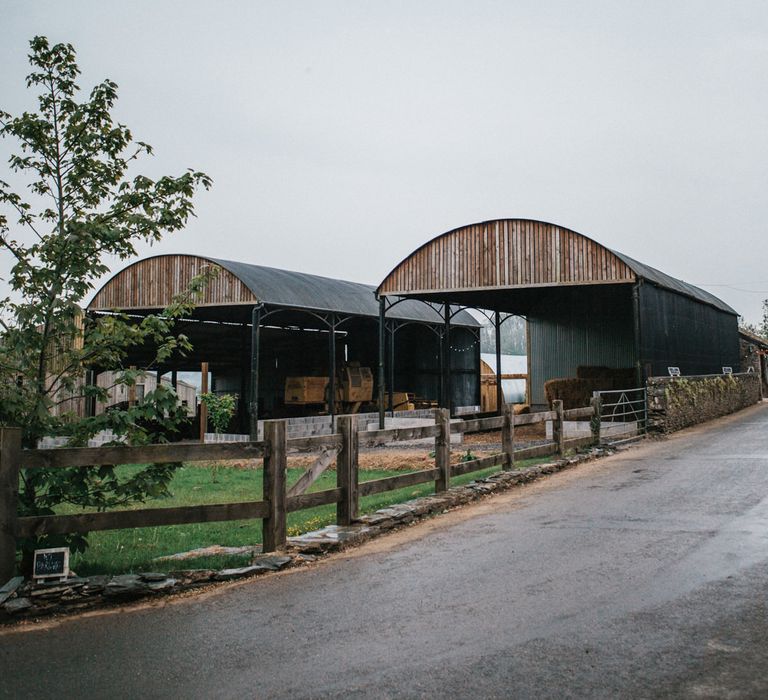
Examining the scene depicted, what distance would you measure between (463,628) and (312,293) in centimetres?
2053

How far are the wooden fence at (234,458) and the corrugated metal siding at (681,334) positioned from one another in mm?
12047

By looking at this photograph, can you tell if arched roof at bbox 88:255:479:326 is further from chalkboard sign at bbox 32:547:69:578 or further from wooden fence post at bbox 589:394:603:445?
chalkboard sign at bbox 32:547:69:578

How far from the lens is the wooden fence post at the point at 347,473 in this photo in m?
7.98

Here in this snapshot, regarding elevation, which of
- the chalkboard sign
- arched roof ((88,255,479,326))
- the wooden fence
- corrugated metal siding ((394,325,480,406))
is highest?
arched roof ((88,255,479,326))

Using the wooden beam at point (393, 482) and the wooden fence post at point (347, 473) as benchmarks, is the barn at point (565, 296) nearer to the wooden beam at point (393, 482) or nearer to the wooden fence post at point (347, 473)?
the wooden beam at point (393, 482)

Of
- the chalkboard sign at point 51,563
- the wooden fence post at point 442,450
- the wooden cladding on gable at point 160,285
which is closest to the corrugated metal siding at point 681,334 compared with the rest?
the wooden fence post at point 442,450

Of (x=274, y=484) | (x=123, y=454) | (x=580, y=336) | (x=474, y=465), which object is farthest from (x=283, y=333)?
(x=123, y=454)

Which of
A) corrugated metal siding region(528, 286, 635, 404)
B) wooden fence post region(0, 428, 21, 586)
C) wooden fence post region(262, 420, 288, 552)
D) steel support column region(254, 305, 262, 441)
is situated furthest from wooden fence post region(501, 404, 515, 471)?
corrugated metal siding region(528, 286, 635, 404)

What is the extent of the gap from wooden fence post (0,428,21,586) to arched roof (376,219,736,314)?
54.4 ft

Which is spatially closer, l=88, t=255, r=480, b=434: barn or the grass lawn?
the grass lawn

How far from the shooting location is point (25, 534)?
5.64 metres

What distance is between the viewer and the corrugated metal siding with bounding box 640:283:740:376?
65.8 ft

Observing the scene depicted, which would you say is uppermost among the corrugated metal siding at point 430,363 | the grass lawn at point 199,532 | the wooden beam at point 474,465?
the corrugated metal siding at point 430,363

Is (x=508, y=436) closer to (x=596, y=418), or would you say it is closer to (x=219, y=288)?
(x=596, y=418)
